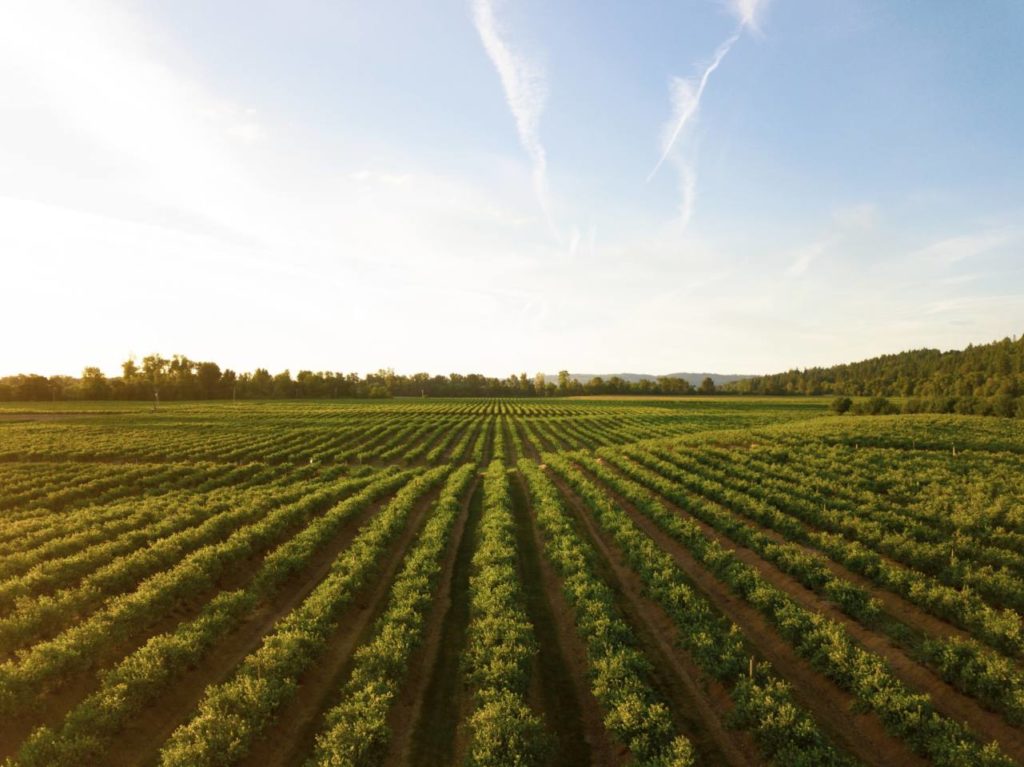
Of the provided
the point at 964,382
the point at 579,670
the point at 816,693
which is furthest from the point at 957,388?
the point at 579,670

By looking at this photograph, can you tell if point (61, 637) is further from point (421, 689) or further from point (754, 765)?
point (754, 765)

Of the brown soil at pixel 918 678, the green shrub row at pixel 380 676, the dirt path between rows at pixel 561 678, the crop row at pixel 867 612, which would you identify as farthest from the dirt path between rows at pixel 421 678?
the crop row at pixel 867 612

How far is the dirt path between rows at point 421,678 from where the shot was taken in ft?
34.1

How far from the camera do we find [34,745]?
9.21 m

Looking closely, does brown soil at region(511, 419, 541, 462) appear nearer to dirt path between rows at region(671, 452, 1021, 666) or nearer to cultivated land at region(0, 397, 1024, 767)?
cultivated land at region(0, 397, 1024, 767)

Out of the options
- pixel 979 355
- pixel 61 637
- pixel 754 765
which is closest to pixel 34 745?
pixel 61 637

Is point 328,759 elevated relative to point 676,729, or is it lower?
elevated

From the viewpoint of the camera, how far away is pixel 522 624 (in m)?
13.6

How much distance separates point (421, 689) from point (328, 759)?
353 centimetres

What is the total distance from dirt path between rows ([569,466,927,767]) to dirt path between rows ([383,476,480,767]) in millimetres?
9283

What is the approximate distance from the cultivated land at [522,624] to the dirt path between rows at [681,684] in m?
0.08

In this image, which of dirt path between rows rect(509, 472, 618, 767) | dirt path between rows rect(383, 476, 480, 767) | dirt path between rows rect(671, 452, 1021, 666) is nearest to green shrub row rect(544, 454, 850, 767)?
dirt path between rows rect(509, 472, 618, 767)

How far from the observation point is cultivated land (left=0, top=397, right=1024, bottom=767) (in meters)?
10.2

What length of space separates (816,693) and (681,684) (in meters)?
3.55
